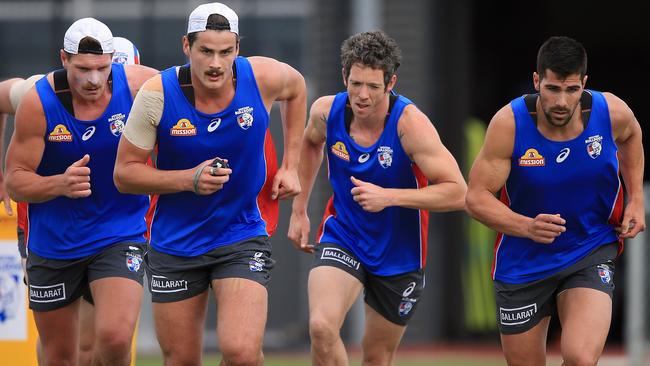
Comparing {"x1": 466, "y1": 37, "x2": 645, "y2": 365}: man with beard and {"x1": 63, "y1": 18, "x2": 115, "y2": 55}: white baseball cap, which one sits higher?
{"x1": 63, "y1": 18, "x2": 115, "y2": 55}: white baseball cap

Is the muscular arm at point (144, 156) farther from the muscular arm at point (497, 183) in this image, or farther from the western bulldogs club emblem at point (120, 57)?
the western bulldogs club emblem at point (120, 57)

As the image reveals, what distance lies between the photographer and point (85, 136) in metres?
8.69

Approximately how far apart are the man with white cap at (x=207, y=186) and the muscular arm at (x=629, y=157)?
2053 mm

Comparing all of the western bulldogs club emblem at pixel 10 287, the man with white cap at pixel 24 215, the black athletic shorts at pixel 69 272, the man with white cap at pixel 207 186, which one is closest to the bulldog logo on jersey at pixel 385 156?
the man with white cap at pixel 207 186

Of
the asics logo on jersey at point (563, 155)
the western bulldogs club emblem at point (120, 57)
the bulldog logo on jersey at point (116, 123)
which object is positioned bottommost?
the asics logo on jersey at point (563, 155)

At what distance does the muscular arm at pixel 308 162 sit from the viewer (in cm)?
909

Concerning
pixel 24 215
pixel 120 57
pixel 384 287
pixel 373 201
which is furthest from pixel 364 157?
pixel 24 215

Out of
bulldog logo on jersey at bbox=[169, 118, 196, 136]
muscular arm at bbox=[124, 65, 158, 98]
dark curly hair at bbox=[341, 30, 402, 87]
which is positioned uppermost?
dark curly hair at bbox=[341, 30, 402, 87]

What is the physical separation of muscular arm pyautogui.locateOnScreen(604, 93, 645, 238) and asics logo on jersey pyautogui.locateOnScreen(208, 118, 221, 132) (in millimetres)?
2308

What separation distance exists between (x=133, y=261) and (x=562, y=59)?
2923mm

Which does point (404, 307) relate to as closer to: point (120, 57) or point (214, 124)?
point (214, 124)

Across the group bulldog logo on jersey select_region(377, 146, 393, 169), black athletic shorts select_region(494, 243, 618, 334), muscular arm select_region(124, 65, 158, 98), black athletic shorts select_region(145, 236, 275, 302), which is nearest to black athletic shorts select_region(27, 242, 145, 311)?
black athletic shorts select_region(145, 236, 275, 302)

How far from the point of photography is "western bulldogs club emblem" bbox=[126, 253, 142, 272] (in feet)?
29.0

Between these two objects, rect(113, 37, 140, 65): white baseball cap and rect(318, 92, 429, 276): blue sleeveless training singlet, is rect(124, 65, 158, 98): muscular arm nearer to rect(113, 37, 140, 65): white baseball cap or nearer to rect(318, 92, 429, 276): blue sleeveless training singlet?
rect(113, 37, 140, 65): white baseball cap
